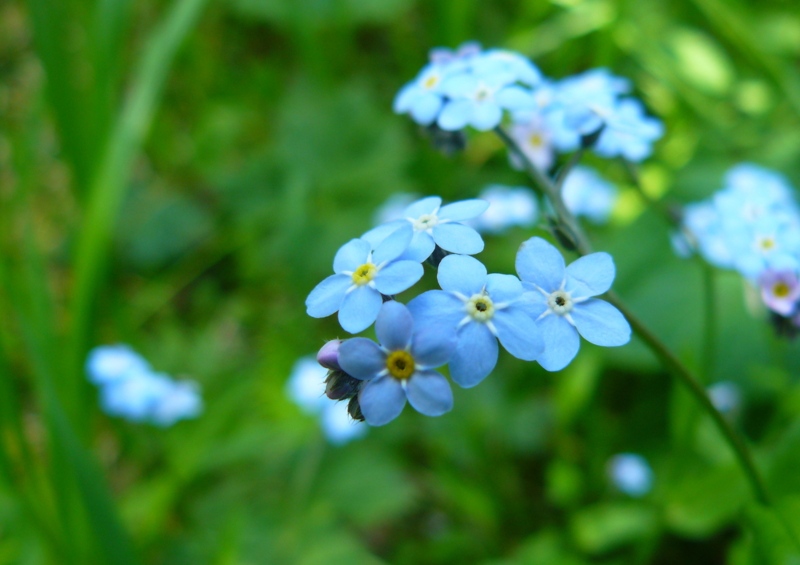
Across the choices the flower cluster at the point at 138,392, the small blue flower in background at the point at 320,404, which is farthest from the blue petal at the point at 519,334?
the flower cluster at the point at 138,392

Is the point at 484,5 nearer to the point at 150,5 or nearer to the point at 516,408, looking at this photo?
the point at 150,5

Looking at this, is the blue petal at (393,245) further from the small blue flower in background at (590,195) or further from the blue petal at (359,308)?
the small blue flower in background at (590,195)

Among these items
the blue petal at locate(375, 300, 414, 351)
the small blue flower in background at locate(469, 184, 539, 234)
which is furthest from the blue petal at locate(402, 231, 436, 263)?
the small blue flower in background at locate(469, 184, 539, 234)

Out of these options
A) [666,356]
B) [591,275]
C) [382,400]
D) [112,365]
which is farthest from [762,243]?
[112,365]

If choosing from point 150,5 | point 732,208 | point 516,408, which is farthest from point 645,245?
point 150,5

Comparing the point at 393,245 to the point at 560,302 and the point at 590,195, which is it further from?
the point at 590,195

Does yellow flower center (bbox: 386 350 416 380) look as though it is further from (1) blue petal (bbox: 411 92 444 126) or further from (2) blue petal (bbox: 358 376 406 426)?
(1) blue petal (bbox: 411 92 444 126)
